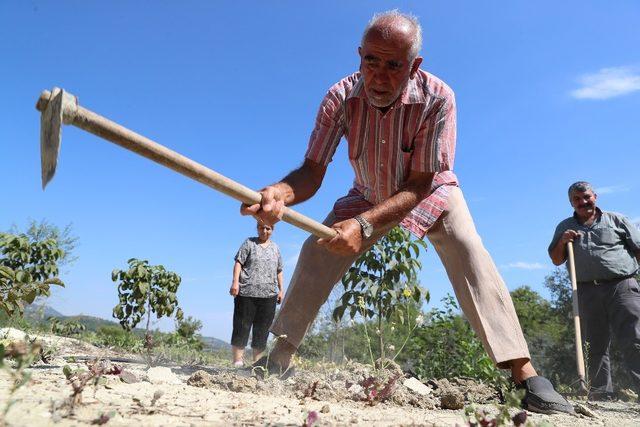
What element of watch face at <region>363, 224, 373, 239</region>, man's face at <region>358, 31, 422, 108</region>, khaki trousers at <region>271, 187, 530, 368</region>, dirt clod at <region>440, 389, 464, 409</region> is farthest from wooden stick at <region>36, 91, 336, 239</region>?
dirt clod at <region>440, 389, 464, 409</region>

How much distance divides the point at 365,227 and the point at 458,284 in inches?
26.0

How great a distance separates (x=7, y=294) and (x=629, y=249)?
5112 mm

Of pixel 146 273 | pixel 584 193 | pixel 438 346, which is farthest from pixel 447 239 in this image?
pixel 146 273

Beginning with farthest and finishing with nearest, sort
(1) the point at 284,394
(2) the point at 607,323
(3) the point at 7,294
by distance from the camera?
(2) the point at 607,323 < (3) the point at 7,294 < (1) the point at 284,394

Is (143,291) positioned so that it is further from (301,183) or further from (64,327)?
(301,183)

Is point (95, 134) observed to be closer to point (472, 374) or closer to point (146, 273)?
point (472, 374)

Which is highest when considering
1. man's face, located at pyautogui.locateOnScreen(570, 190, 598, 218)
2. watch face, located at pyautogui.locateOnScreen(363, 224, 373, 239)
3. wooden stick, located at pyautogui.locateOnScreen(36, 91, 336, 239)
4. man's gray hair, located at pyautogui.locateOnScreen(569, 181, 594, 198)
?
man's gray hair, located at pyautogui.locateOnScreen(569, 181, 594, 198)

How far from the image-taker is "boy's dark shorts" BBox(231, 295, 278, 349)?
19.4ft

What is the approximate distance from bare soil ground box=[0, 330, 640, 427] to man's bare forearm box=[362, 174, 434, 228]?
80 cm

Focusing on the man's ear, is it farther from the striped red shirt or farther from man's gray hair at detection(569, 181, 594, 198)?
man's gray hair at detection(569, 181, 594, 198)

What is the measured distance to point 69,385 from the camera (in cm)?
209

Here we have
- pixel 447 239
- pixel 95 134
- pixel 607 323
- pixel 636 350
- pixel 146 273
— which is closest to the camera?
pixel 95 134

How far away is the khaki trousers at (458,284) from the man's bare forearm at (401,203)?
0.12 m

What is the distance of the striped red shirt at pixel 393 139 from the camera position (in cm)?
287
